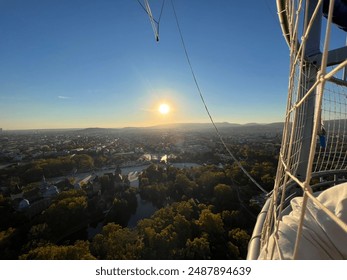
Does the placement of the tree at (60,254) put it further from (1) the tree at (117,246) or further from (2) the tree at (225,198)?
(2) the tree at (225,198)

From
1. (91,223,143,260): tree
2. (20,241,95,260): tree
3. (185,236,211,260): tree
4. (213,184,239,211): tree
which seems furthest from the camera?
(213,184,239,211): tree

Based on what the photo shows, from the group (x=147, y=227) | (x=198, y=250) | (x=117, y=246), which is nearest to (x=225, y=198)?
(x=147, y=227)

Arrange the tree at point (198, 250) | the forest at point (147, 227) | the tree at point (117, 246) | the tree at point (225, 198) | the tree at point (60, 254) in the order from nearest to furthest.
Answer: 1. the tree at point (60, 254)
2. the tree at point (198, 250)
3. the tree at point (117, 246)
4. the forest at point (147, 227)
5. the tree at point (225, 198)

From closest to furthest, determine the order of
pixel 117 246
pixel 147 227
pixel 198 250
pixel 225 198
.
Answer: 1. pixel 198 250
2. pixel 117 246
3. pixel 147 227
4. pixel 225 198

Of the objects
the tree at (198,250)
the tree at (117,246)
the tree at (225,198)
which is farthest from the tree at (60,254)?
the tree at (225,198)

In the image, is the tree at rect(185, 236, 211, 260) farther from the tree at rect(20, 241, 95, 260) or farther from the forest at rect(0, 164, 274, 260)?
the tree at rect(20, 241, 95, 260)

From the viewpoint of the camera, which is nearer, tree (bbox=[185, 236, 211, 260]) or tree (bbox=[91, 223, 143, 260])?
tree (bbox=[185, 236, 211, 260])

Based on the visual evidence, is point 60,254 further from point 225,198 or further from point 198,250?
point 225,198

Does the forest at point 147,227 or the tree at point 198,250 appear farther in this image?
the forest at point 147,227

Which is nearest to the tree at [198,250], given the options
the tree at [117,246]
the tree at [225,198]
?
the tree at [117,246]

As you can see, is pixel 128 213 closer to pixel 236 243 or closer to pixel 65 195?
pixel 65 195


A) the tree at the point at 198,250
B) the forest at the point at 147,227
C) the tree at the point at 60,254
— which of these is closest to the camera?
the tree at the point at 60,254

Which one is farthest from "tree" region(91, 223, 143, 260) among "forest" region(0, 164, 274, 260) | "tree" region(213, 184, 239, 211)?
"tree" region(213, 184, 239, 211)
